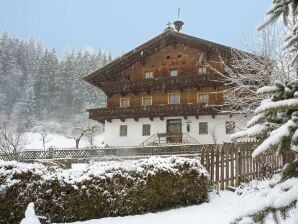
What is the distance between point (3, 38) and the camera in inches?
3957

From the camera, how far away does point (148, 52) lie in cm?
3725

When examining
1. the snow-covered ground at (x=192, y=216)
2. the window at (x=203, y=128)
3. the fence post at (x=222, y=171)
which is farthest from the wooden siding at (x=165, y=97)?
the snow-covered ground at (x=192, y=216)

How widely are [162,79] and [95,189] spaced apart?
88.7 feet

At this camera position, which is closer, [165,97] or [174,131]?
[174,131]

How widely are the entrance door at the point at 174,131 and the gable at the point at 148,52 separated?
600 cm

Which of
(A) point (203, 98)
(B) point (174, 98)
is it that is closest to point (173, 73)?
(B) point (174, 98)

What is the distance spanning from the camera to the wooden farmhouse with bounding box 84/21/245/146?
3378cm

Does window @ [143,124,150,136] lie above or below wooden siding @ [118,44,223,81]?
below

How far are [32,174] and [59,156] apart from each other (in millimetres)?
24610

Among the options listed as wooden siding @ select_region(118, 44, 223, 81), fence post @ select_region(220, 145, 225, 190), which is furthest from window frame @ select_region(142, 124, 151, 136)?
fence post @ select_region(220, 145, 225, 190)

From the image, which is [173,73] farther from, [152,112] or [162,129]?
[162,129]

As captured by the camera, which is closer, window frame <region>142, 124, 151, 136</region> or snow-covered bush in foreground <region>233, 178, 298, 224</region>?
snow-covered bush in foreground <region>233, 178, 298, 224</region>

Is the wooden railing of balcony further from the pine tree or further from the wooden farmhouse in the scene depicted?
the pine tree

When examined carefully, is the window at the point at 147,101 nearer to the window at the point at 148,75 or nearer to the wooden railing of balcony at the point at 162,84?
the wooden railing of balcony at the point at 162,84
